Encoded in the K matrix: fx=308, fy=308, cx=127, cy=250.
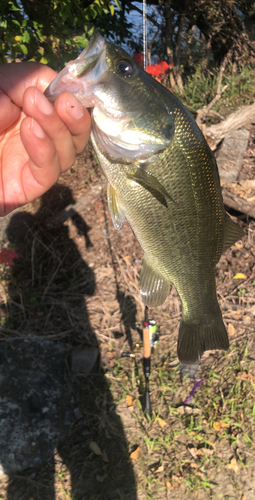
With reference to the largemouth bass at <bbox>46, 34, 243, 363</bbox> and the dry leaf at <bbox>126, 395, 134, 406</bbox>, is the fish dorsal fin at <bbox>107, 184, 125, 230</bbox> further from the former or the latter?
the dry leaf at <bbox>126, 395, 134, 406</bbox>

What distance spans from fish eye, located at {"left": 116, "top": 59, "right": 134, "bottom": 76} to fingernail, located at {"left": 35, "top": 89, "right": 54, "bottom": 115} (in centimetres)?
34

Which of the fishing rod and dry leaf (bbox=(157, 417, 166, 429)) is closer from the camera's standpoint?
the fishing rod

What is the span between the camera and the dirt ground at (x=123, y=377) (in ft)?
9.11

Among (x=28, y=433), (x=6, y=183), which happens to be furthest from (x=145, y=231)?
(x=28, y=433)

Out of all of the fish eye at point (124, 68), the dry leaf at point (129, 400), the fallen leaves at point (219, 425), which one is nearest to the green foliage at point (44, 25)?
the fish eye at point (124, 68)

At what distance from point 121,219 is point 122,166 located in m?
0.27

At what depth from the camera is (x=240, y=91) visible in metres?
6.07

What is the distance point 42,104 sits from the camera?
1270mm

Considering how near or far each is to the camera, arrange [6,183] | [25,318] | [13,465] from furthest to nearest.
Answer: [25,318]
[13,465]
[6,183]

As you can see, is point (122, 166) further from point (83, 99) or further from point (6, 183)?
point (6, 183)

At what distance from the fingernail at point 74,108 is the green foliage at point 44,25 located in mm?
1835

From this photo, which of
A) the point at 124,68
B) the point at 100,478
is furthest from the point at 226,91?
the point at 100,478

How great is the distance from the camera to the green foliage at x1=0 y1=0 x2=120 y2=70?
272 cm

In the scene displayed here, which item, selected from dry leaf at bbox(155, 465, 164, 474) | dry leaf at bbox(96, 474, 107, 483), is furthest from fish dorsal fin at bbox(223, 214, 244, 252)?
dry leaf at bbox(96, 474, 107, 483)
